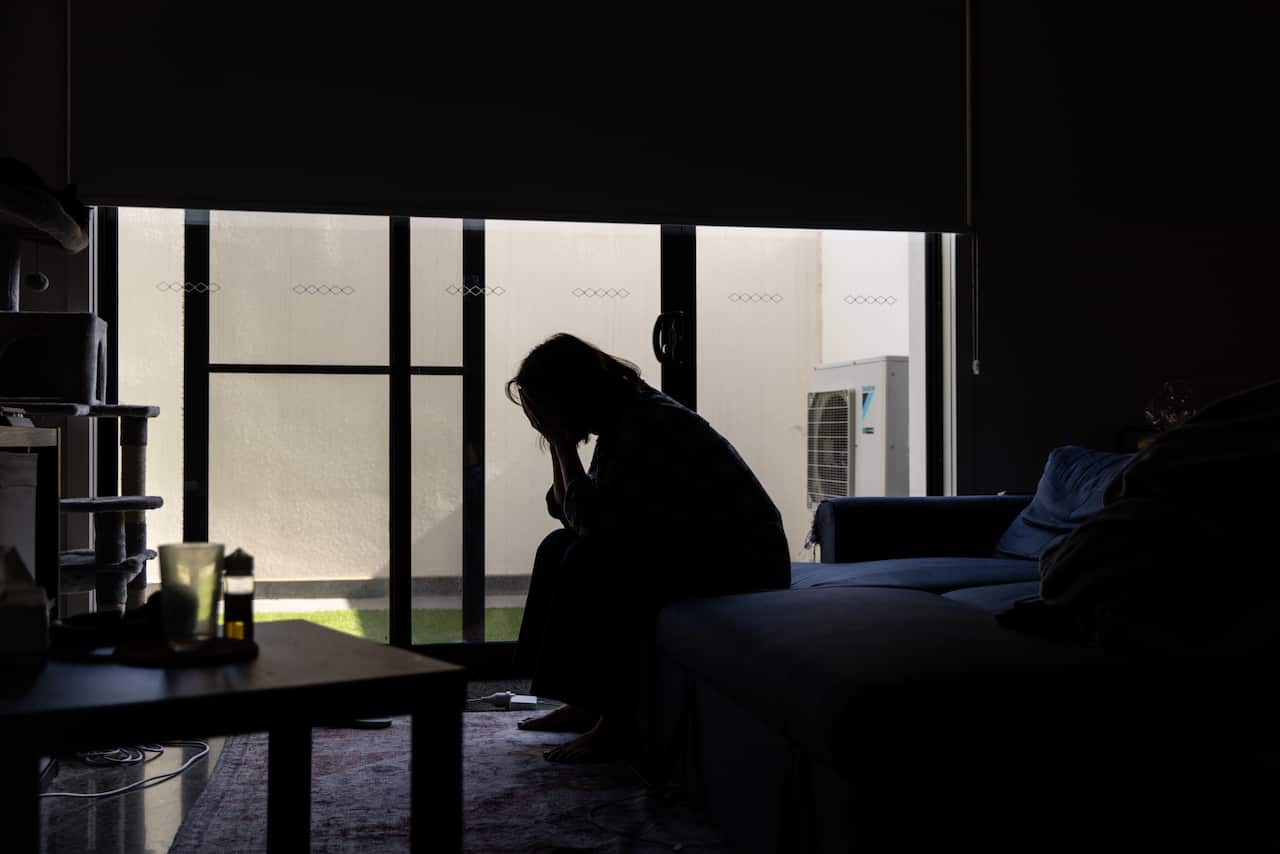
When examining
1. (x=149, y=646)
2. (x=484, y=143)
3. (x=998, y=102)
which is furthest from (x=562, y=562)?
(x=998, y=102)

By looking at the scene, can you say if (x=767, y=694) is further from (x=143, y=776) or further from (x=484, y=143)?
(x=484, y=143)

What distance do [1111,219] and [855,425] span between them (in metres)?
1.21

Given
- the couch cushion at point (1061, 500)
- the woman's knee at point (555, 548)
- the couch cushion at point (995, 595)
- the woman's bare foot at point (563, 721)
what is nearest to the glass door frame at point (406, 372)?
the woman's bare foot at point (563, 721)

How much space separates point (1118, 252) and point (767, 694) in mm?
3013

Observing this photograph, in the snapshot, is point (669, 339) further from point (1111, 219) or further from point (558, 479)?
point (1111, 219)

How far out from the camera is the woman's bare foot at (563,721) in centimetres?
280

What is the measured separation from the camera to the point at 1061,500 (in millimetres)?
2979

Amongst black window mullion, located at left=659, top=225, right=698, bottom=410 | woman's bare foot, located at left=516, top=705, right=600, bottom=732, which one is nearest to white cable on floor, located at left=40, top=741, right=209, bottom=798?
woman's bare foot, located at left=516, top=705, right=600, bottom=732

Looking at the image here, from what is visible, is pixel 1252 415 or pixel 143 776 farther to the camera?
pixel 143 776

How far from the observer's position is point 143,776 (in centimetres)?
245

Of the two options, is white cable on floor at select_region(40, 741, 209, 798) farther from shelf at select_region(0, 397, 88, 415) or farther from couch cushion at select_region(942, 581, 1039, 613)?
couch cushion at select_region(942, 581, 1039, 613)

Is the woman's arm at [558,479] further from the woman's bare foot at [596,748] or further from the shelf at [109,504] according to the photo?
the shelf at [109,504]

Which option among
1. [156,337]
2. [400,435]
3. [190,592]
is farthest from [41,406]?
[190,592]

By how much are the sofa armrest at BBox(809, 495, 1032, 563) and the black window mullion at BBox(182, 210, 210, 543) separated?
196cm
